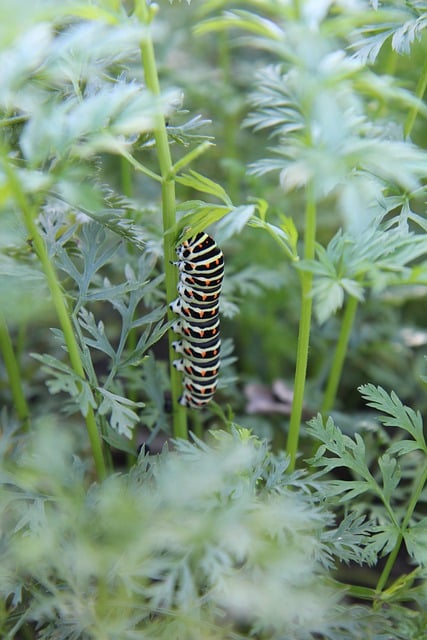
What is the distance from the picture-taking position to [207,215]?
4.00ft

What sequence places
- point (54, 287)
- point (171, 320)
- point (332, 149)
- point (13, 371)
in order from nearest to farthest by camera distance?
point (332, 149) → point (54, 287) → point (171, 320) → point (13, 371)

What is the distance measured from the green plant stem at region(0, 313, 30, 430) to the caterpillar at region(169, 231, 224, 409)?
1.35 feet

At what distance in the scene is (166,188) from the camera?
1263 mm

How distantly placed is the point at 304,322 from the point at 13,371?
777 mm

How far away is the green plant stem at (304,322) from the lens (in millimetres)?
1078

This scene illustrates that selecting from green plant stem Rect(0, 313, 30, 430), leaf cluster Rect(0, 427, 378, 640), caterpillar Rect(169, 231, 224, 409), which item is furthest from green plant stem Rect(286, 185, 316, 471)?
green plant stem Rect(0, 313, 30, 430)

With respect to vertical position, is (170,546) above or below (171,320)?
below

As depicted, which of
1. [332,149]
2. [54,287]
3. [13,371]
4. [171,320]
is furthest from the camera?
[13,371]

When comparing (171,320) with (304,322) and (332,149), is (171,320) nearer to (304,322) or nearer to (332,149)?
(304,322)

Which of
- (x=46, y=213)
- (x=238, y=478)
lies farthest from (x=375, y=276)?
(x=46, y=213)

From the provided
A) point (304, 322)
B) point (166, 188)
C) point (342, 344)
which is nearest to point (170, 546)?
point (304, 322)

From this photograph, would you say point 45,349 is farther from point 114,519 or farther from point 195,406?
point 114,519

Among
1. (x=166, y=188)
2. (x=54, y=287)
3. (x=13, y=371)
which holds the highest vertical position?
(x=166, y=188)

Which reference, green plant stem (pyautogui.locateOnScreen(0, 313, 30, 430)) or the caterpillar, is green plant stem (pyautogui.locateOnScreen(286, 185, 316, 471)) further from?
green plant stem (pyautogui.locateOnScreen(0, 313, 30, 430))
